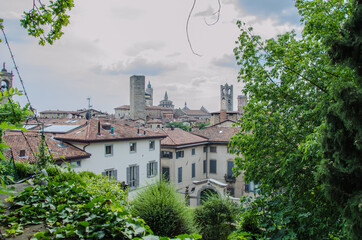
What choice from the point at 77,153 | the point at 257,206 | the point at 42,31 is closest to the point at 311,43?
the point at 257,206

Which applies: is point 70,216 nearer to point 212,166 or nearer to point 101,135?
point 101,135

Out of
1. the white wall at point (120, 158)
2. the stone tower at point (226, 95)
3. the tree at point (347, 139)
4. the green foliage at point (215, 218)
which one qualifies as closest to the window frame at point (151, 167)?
the white wall at point (120, 158)

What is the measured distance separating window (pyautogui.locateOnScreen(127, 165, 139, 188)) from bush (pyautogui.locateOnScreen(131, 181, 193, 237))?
13.7m

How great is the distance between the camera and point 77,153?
17.1 metres

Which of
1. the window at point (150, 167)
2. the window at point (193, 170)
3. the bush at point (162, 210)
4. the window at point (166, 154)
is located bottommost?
the window at point (193, 170)

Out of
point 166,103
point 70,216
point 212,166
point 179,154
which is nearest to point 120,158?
point 179,154

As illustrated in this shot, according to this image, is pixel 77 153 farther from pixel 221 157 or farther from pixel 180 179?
pixel 221 157

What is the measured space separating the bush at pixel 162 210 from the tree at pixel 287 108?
6.41 ft

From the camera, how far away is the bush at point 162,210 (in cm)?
717

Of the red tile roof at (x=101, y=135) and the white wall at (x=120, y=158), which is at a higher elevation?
the red tile roof at (x=101, y=135)

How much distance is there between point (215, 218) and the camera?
10500 mm

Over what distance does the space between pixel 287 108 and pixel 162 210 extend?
4496mm

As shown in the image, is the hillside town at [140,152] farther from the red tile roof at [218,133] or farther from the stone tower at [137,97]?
the stone tower at [137,97]

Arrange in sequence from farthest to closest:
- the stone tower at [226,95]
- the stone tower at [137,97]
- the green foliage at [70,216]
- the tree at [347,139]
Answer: the stone tower at [226,95]
the stone tower at [137,97]
the tree at [347,139]
the green foliage at [70,216]
